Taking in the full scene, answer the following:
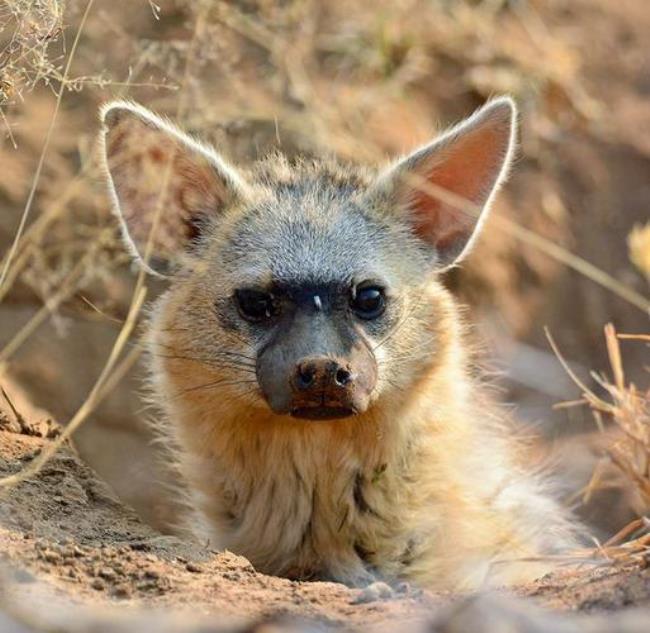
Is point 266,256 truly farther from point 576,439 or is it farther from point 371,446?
point 576,439

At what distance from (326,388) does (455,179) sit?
1.31 meters

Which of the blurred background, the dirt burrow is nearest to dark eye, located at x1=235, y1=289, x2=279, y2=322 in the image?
the dirt burrow

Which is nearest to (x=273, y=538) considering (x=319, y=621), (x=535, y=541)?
(x=535, y=541)

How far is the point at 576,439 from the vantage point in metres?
7.08

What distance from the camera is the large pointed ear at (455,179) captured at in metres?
4.90

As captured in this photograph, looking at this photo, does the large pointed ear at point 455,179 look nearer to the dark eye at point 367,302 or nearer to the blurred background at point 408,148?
the dark eye at point 367,302


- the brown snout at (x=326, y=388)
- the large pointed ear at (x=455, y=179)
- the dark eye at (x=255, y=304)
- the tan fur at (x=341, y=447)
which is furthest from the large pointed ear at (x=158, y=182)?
the brown snout at (x=326, y=388)

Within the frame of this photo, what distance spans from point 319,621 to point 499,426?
2.77m

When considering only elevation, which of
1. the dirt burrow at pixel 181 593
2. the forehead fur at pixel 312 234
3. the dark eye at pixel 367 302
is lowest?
the dirt burrow at pixel 181 593

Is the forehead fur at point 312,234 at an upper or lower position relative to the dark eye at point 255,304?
upper

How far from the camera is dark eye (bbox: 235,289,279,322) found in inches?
179

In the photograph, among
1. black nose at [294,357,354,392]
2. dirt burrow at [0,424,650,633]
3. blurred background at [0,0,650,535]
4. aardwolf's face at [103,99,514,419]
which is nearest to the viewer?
dirt burrow at [0,424,650,633]

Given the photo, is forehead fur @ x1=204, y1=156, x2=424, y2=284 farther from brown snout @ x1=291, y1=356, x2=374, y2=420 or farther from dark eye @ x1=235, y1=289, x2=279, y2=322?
brown snout @ x1=291, y1=356, x2=374, y2=420

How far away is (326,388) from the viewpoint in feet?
13.4
